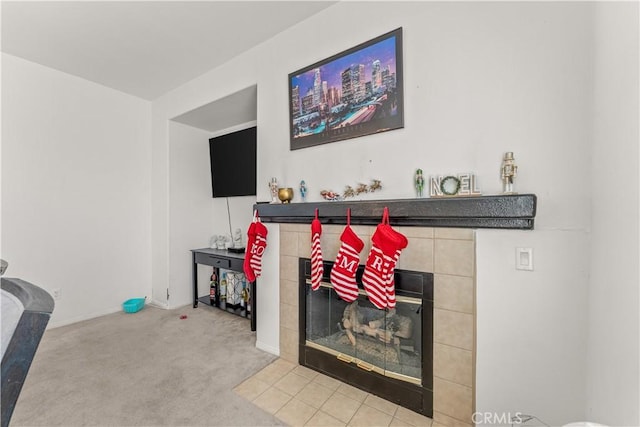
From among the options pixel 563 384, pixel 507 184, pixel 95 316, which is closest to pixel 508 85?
pixel 507 184

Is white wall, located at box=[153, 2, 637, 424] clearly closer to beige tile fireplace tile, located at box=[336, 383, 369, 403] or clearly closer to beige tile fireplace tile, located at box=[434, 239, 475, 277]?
beige tile fireplace tile, located at box=[434, 239, 475, 277]

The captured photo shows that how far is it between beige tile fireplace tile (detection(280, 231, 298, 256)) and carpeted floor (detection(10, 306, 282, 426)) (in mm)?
847

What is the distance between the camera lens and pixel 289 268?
2.10 metres

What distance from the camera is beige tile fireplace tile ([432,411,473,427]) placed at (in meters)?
1.42

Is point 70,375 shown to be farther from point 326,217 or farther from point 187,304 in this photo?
point 326,217

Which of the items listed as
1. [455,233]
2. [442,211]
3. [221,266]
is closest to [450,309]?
[455,233]

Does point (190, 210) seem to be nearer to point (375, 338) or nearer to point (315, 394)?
point (315, 394)

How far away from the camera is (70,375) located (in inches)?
74.1

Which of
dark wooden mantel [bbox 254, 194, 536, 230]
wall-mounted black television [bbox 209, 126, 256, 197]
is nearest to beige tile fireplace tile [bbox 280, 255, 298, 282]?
dark wooden mantel [bbox 254, 194, 536, 230]

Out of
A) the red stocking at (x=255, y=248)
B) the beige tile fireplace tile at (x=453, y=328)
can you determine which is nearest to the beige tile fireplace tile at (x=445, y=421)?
the beige tile fireplace tile at (x=453, y=328)

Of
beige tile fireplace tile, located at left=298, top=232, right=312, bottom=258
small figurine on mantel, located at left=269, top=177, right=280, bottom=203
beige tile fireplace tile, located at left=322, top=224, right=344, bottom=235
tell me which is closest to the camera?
beige tile fireplace tile, located at left=322, top=224, right=344, bottom=235

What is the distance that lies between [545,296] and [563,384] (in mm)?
376

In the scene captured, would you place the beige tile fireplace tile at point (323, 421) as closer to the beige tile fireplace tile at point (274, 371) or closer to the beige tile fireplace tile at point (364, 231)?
the beige tile fireplace tile at point (274, 371)

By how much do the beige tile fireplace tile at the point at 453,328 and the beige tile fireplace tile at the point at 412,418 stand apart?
0.43 m
